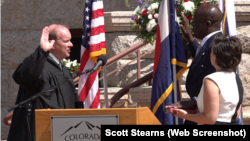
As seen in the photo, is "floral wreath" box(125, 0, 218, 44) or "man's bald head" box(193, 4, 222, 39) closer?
"man's bald head" box(193, 4, 222, 39)

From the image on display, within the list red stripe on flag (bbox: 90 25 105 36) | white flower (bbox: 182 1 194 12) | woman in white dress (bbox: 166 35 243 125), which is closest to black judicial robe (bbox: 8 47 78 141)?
red stripe on flag (bbox: 90 25 105 36)

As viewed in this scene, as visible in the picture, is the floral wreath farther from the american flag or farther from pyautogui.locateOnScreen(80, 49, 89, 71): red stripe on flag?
pyautogui.locateOnScreen(80, 49, 89, 71): red stripe on flag

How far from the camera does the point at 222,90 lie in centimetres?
291

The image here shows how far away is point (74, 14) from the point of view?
312 inches

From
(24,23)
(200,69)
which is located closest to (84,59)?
(200,69)

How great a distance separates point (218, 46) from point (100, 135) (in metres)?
0.98

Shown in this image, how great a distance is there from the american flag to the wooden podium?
2429 millimetres

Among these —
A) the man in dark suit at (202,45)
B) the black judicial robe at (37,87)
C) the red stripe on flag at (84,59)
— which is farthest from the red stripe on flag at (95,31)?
the man in dark suit at (202,45)

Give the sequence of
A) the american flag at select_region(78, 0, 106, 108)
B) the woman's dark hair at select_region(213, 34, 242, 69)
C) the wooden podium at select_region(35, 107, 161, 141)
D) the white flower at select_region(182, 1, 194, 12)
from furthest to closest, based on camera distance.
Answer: the american flag at select_region(78, 0, 106, 108) < the white flower at select_region(182, 1, 194, 12) < the woman's dark hair at select_region(213, 34, 242, 69) < the wooden podium at select_region(35, 107, 161, 141)

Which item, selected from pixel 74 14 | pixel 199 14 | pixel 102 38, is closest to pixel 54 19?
pixel 74 14

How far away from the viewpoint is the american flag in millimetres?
5449

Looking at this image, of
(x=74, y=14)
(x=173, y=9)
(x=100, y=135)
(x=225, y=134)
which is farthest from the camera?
(x=74, y=14)

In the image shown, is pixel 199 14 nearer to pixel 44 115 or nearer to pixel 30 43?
Result: pixel 44 115

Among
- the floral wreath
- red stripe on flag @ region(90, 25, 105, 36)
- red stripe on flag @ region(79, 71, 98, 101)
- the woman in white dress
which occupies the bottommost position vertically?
red stripe on flag @ region(79, 71, 98, 101)
